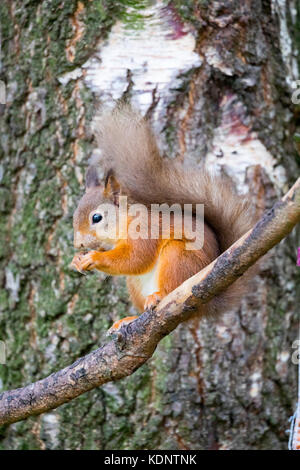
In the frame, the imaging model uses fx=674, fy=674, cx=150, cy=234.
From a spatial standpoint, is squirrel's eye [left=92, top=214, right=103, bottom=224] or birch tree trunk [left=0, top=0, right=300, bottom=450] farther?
birch tree trunk [left=0, top=0, right=300, bottom=450]

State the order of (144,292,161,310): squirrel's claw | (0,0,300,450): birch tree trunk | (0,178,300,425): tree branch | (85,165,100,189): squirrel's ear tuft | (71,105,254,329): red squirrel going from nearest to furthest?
(0,178,300,425): tree branch → (144,292,161,310): squirrel's claw → (71,105,254,329): red squirrel → (85,165,100,189): squirrel's ear tuft → (0,0,300,450): birch tree trunk

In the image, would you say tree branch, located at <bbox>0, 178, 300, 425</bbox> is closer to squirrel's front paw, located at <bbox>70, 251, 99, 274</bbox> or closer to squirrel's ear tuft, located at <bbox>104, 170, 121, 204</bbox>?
squirrel's front paw, located at <bbox>70, 251, 99, 274</bbox>

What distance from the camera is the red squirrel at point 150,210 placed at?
119 cm

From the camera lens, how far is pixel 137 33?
1687 mm

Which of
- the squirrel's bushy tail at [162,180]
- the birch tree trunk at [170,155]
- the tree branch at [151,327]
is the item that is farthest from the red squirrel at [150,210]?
the birch tree trunk at [170,155]

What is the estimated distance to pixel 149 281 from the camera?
128 cm

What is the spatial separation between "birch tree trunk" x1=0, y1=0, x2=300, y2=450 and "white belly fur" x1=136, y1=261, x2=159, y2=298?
1.17 ft

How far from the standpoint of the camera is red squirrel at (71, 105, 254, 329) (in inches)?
46.8

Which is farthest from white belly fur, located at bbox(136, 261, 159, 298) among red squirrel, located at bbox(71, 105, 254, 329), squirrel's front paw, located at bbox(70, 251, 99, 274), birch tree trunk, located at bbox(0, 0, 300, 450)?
birch tree trunk, located at bbox(0, 0, 300, 450)

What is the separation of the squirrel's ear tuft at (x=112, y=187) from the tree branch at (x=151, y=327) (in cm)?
27

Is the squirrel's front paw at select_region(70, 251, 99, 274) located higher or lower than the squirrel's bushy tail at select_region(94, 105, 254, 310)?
lower

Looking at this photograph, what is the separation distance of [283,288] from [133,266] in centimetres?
65

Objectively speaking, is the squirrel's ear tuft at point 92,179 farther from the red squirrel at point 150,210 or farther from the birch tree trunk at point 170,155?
the birch tree trunk at point 170,155

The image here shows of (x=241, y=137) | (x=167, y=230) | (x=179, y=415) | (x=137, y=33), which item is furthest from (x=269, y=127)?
(x=179, y=415)
